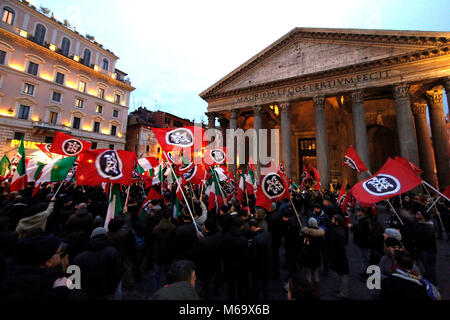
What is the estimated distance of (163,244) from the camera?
3.93m

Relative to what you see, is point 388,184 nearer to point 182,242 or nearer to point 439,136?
point 182,242

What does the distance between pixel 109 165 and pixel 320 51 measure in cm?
2010

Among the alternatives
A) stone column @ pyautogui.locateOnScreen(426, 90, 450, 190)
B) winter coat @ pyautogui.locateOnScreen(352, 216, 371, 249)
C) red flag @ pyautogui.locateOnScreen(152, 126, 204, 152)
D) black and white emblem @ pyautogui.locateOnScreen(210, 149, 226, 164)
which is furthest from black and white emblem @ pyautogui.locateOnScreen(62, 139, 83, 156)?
stone column @ pyautogui.locateOnScreen(426, 90, 450, 190)

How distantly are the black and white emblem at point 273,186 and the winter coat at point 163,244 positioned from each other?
2.89m

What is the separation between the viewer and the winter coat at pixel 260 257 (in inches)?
143

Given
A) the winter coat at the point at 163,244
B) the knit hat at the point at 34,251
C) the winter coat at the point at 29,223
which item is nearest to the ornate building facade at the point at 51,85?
the winter coat at the point at 29,223

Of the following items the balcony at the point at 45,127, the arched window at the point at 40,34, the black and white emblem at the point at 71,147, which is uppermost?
the arched window at the point at 40,34

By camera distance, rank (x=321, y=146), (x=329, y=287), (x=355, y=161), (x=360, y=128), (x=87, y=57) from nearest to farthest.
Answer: (x=329, y=287)
(x=355, y=161)
(x=360, y=128)
(x=321, y=146)
(x=87, y=57)

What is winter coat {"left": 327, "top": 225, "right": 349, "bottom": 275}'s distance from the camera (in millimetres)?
3997

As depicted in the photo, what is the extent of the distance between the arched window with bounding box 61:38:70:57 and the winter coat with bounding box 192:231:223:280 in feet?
124

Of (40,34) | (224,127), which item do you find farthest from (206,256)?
(40,34)

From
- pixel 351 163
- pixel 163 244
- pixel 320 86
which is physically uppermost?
pixel 320 86

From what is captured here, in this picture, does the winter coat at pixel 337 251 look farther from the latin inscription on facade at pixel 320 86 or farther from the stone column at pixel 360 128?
the latin inscription on facade at pixel 320 86
